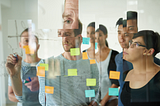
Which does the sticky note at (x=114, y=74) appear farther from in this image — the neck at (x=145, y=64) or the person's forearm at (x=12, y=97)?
the person's forearm at (x=12, y=97)

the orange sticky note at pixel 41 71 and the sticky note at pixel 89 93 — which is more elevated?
the orange sticky note at pixel 41 71

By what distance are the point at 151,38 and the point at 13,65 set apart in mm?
1663

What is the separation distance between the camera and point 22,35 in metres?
1.59

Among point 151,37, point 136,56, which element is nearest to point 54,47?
point 136,56

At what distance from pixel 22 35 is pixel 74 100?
968 mm

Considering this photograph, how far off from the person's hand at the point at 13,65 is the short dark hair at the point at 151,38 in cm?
141

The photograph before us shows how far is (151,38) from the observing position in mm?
1663

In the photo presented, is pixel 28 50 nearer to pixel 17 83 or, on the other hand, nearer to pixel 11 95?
pixel 17 83

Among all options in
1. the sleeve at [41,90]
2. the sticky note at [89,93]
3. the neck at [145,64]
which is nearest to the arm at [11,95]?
the sleeve at [41,90]

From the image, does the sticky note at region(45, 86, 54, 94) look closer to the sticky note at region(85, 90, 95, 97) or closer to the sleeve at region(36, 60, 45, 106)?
the sleeve at region(36, 60, 45, 106)

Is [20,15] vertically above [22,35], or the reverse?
[20,15]

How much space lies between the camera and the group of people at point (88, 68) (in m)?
1.61

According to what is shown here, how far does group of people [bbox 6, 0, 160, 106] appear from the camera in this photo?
161 cm

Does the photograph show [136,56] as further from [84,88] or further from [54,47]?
[54,47]
